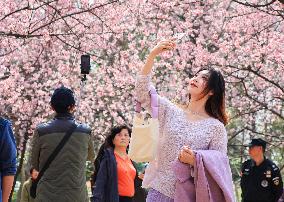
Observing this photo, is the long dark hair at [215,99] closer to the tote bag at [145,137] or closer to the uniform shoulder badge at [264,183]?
the tote bag at [145,137]

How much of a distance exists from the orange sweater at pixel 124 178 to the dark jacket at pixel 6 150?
317cm

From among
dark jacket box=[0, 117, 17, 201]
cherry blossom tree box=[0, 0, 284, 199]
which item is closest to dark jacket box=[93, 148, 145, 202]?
dark jacket box=[0, 117, 17, 201]

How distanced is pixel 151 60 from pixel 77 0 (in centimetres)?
803

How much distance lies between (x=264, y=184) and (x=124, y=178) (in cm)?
252

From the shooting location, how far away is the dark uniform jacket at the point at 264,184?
29.4 ft

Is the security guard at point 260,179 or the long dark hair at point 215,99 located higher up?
the long dark hair at point 215,99

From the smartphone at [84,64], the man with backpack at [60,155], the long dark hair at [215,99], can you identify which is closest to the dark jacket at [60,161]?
the man with backpack at [60,155]

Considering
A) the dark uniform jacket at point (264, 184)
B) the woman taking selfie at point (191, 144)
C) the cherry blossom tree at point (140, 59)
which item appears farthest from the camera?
the cherry blossom tree at point (140, 59)

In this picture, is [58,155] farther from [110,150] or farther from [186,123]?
[110,150]

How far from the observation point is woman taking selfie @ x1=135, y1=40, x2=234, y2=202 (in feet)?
13.0

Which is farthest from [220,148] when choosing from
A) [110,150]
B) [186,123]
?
[110,150]

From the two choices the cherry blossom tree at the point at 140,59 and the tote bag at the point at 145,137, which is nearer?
the tote bag at the point at 145,137

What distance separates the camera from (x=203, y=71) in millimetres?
4305

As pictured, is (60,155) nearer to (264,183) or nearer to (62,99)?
(62,99)
